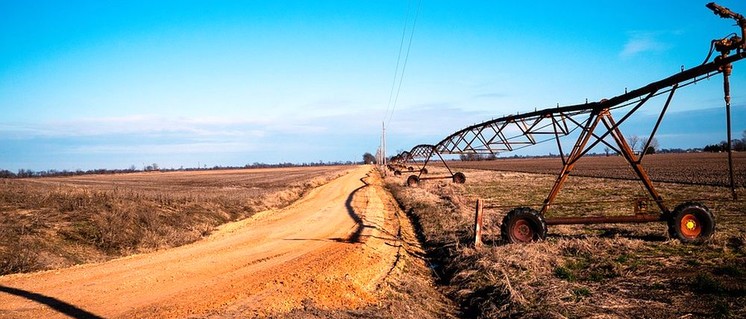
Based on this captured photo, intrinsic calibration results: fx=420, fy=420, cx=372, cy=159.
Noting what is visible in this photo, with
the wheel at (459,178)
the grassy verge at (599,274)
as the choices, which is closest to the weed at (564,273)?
the grassy verge at (599,274)

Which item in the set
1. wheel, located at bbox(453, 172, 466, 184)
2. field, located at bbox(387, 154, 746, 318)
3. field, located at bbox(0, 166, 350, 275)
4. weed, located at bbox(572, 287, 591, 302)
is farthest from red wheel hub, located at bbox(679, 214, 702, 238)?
wheel, located at bbox(453, 172, 466, 184)

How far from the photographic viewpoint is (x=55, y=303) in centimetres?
757

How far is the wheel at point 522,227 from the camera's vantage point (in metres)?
11.2

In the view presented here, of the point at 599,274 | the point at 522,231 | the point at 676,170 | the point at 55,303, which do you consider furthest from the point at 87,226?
the point at 676,170

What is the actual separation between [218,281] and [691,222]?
11.5m

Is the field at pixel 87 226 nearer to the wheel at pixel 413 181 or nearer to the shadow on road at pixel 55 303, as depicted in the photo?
the shadow on road at pixel 55 303

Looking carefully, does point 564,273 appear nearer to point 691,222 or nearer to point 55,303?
point 691,222

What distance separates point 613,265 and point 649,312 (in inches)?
97.6

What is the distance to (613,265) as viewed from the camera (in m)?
8.66

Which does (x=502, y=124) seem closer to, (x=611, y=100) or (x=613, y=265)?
(x=611, y=100)

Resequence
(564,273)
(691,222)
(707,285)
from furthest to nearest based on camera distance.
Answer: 1. (691,222)
2. (564,273)
3. (707,285)

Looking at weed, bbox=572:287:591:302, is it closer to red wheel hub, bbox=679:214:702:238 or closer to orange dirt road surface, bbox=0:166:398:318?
orange dirt road surface, bbox=0:166:398:318

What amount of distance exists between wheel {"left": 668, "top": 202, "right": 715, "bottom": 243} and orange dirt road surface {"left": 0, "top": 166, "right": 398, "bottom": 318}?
7.23 meters

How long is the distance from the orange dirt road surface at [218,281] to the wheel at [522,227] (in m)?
3.25
